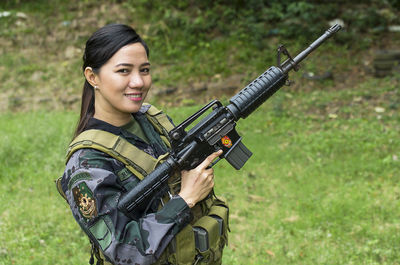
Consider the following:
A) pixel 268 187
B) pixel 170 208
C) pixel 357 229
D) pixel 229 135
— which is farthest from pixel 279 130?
pixel 170 208

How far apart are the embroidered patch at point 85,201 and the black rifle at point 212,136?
0.39ft

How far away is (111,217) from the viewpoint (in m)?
1.89

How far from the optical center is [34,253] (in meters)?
4.22

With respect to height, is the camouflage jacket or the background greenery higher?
the camouflage jacket

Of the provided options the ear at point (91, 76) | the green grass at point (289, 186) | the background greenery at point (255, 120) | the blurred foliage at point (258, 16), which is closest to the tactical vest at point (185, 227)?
the ear at point (91, 76)

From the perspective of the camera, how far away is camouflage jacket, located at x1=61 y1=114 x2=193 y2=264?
1881 mm

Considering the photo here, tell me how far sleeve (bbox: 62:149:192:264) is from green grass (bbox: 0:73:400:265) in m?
2.33

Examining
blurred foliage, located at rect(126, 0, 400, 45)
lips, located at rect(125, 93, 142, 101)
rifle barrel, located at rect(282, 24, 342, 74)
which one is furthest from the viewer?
blurred foliage, located at rect(126, 0, 400, 45)

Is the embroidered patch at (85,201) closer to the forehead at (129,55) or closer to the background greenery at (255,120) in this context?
the forehead at (129,55)

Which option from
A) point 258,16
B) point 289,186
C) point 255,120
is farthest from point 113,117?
point 258,16

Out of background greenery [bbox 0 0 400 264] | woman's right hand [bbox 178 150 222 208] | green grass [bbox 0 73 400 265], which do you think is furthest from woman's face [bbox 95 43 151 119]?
green grass [bbox 0 73 400 265]

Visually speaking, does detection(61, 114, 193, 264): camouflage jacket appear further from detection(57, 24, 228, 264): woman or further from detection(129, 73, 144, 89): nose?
detection(129, 73, 144, 89): nose

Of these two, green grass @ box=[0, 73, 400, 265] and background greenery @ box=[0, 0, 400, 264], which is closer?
green grass @ box=[0, 73, 400, 265]

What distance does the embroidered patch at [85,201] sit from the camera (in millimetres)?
1882
